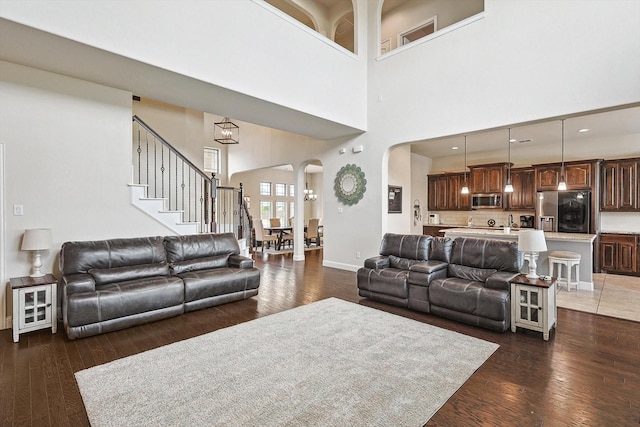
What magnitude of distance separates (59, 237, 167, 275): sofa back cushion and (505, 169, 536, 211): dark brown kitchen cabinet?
8157 mm

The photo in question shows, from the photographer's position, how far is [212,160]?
38.4ft

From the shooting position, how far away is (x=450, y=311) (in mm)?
3801

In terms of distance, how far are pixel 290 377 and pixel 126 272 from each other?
268 cm

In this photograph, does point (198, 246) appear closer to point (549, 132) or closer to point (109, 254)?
point (109, 254)

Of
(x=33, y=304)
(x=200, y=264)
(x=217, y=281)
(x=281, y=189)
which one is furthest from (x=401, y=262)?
(x=281, y=189)

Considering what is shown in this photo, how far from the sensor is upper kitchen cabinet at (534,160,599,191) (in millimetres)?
6898

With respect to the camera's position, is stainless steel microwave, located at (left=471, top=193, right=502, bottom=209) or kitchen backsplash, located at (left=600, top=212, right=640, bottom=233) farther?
stainless steel microwave, located at (left=471, top=193, right=502, bottom=209)

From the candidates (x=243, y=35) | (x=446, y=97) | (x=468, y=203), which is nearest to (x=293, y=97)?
(x=243, y=35)

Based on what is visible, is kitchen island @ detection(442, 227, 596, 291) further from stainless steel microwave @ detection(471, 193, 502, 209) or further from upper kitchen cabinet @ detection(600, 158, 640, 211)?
stainless steel microwave @ detection(471, 193, 502, 209)

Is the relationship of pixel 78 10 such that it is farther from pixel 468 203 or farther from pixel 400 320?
pixel 468 203

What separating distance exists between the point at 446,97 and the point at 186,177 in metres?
5.76

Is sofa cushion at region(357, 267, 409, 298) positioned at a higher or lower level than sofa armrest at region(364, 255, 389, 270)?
lower

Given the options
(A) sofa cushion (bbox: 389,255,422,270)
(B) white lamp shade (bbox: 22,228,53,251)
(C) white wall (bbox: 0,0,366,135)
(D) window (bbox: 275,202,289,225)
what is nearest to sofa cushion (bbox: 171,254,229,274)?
(B) white lamp shade (bbox: 22,228,53,251)

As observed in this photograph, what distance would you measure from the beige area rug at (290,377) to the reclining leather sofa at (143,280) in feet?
2.71
